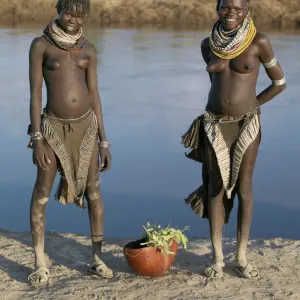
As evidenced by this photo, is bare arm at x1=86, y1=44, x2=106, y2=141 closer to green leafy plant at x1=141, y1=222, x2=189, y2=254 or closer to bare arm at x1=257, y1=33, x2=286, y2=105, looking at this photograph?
green leafy plant at x1=141, y1=222, x2=189, y2=254

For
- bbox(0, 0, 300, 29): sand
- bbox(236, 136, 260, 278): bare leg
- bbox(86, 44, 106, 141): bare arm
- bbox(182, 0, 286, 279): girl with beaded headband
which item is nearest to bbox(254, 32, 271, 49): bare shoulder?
bbox(182, 0, 286, 279): girl with beaded headband

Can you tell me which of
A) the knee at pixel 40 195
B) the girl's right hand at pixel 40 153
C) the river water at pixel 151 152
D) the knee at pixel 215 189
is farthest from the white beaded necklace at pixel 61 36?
the river water at pixel 151 152

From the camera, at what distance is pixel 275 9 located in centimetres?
2533

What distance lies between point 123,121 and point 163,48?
28.8 ft

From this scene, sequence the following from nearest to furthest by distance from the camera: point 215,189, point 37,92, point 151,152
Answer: point 37,92 → point 215,189 → point 151,152

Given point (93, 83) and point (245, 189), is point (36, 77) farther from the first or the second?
point (245, 189)

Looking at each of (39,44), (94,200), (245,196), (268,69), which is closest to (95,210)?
(94,200)

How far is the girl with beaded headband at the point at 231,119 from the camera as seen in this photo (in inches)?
185

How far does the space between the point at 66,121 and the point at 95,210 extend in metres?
0.65

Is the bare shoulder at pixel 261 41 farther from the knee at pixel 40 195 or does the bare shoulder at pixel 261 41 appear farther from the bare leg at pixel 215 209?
the knee at pixel 40 195

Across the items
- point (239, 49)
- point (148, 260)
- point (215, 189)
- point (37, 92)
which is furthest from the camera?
point (215, 189)

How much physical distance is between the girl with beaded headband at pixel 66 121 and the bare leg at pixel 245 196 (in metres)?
0.90

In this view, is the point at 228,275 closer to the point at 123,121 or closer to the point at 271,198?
the point at 271,198

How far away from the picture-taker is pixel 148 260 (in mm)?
4898
